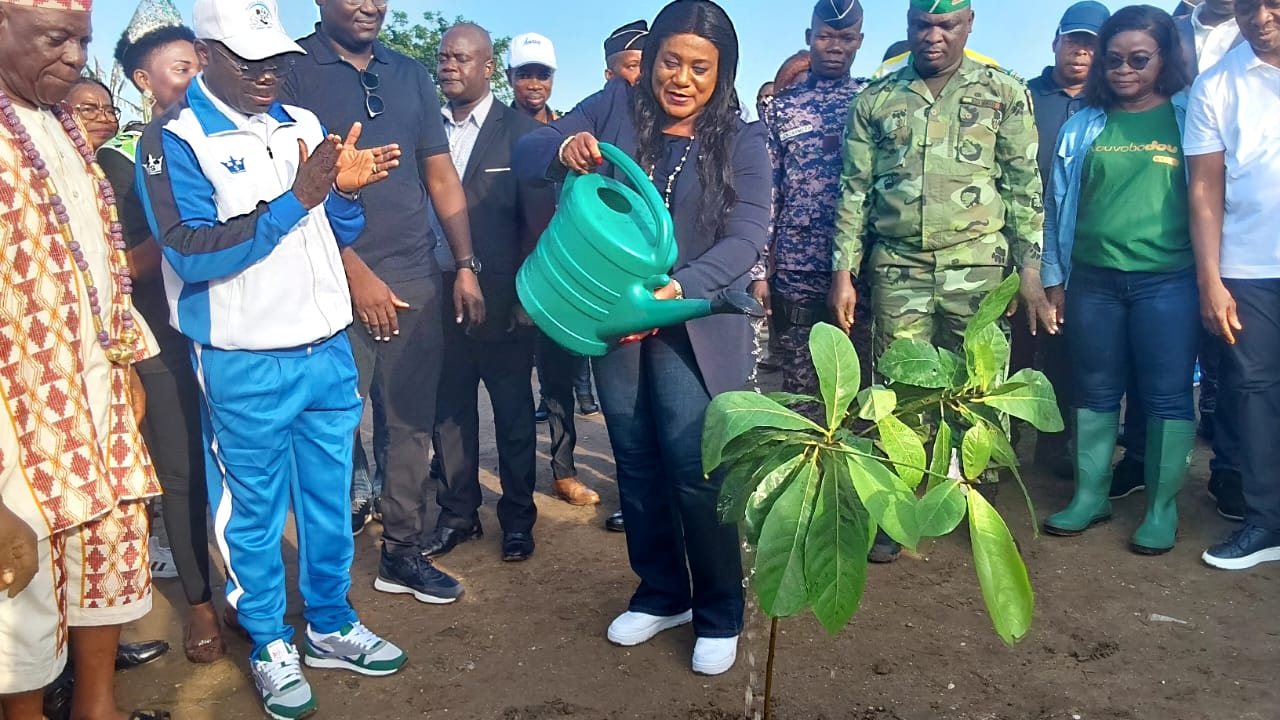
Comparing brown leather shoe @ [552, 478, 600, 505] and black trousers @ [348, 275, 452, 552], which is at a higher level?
black trousers @ [348, 275, 452, 552]

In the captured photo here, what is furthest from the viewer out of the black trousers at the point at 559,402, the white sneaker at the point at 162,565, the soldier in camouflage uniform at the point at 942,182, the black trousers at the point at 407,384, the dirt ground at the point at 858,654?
the black trousers at the point at 559,402

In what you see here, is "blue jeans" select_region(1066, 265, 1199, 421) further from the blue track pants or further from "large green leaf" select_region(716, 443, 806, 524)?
the blue track pants

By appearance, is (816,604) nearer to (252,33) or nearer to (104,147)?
(252,33)

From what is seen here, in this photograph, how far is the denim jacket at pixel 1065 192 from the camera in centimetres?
338

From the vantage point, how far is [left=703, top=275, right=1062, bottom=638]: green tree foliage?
1.19m

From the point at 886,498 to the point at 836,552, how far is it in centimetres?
11

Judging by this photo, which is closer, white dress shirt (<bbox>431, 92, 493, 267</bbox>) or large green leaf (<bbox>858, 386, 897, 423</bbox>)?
large green leaf (<bbox>858, 386, 897, 423</bbox>)

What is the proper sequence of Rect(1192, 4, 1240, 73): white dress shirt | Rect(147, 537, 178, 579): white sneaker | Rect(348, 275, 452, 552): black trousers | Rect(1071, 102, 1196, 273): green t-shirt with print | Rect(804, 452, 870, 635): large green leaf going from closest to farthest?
1. Rect(804, 452, 870, 635): large green leaf
2. Rect(348, 275, 452, 552): black trousers
3. Rect(1071, 102, 1196, 273): green t-shirt with print
4. Rect(147, 537, 178, 579): white sneaker
5. Rect(1192, 4, 1240, 73): white dress shirt

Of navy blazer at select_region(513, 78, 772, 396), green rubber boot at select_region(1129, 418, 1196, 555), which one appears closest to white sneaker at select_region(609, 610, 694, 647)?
navy blazer at select_region(513, 78, 772, 396)

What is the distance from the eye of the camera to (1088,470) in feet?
11.5

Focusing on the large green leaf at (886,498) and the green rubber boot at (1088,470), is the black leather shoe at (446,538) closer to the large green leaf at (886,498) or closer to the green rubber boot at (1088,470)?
the green rubber boot at (1088,470)

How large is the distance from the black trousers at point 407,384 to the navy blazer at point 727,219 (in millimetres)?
755

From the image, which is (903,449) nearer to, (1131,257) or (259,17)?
(259,17)

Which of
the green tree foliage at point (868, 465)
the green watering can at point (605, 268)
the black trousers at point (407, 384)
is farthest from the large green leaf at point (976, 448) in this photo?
the black trousers at point (407, 384)
